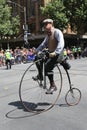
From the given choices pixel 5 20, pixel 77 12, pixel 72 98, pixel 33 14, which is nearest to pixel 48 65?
pixel 72 98

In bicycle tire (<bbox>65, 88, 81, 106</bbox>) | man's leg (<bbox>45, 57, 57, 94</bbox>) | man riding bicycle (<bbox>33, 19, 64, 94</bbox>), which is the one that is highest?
man riding bicycle (<bbox>33, 19, 64, 94</bbox>)

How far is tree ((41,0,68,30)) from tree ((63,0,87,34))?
856 millimetres

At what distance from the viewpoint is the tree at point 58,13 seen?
49.4 meters

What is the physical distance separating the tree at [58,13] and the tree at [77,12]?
0.86 m

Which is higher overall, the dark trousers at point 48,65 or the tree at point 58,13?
the dark trousers at point 48,65

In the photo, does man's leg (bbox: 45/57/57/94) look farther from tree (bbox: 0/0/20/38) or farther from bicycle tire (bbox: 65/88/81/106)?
tree (bbox: 0/0/20/38)

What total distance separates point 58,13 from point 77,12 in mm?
2358

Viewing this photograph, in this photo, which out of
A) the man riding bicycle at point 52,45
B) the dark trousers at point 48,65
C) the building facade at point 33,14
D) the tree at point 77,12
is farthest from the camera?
the building facade at point 33,14

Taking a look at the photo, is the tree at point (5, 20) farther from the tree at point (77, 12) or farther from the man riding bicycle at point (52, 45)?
the man riding bicycle at point (52, 45)

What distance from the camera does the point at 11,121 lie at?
26.5 feet

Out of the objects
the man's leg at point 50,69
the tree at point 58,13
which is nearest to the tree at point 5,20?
the tree at point 58,13

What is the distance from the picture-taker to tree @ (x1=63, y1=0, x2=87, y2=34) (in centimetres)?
4928

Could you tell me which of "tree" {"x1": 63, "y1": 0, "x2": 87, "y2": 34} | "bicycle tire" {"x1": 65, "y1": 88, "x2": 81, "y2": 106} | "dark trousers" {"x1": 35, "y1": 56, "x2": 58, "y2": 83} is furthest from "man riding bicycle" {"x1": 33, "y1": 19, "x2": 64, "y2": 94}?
"tree" {"x1": 63, "y1": 0, "x2": 87, "y2": 34}

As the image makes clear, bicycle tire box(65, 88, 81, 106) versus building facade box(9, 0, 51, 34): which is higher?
bicycle tire box(65, 88, 81, 106)
